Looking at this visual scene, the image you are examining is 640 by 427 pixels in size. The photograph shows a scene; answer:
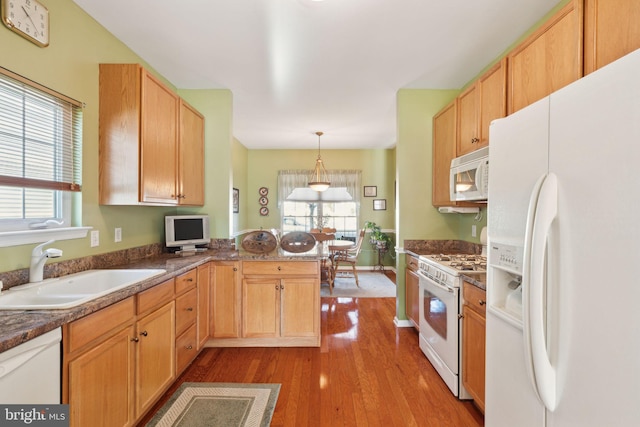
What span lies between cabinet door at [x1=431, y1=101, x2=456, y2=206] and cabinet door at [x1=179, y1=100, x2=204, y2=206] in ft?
8.51

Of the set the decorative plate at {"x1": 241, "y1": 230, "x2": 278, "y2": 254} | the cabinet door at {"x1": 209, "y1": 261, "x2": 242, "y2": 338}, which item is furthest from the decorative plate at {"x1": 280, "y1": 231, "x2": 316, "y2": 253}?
the cabinet door at {"x1": 209, "y1": 261, "x2": 242, "y2": 338}

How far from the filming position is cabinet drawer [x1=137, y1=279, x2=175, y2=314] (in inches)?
64.3

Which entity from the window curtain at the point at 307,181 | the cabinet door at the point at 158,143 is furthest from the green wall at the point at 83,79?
the window curtain at the point at 307,181

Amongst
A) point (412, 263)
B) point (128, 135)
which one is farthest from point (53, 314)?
point (412, 263)

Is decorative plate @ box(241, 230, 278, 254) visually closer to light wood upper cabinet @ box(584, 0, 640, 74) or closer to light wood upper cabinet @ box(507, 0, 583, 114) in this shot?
light wood upper cabinet @ box(507, 0, 583, 114)

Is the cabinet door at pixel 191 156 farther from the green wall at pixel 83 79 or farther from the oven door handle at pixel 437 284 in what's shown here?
the oven door handle at pixel 437 284

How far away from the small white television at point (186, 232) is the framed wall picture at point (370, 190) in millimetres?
3961

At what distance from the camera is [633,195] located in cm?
68

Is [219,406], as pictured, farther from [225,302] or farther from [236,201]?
[236,201]

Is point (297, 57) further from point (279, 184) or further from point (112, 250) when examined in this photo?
point (279, 184)

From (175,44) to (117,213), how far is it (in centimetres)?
149

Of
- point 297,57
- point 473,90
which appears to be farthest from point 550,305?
point 297,57

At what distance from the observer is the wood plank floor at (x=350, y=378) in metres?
1.82

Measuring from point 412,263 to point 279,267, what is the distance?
1.42 metres
